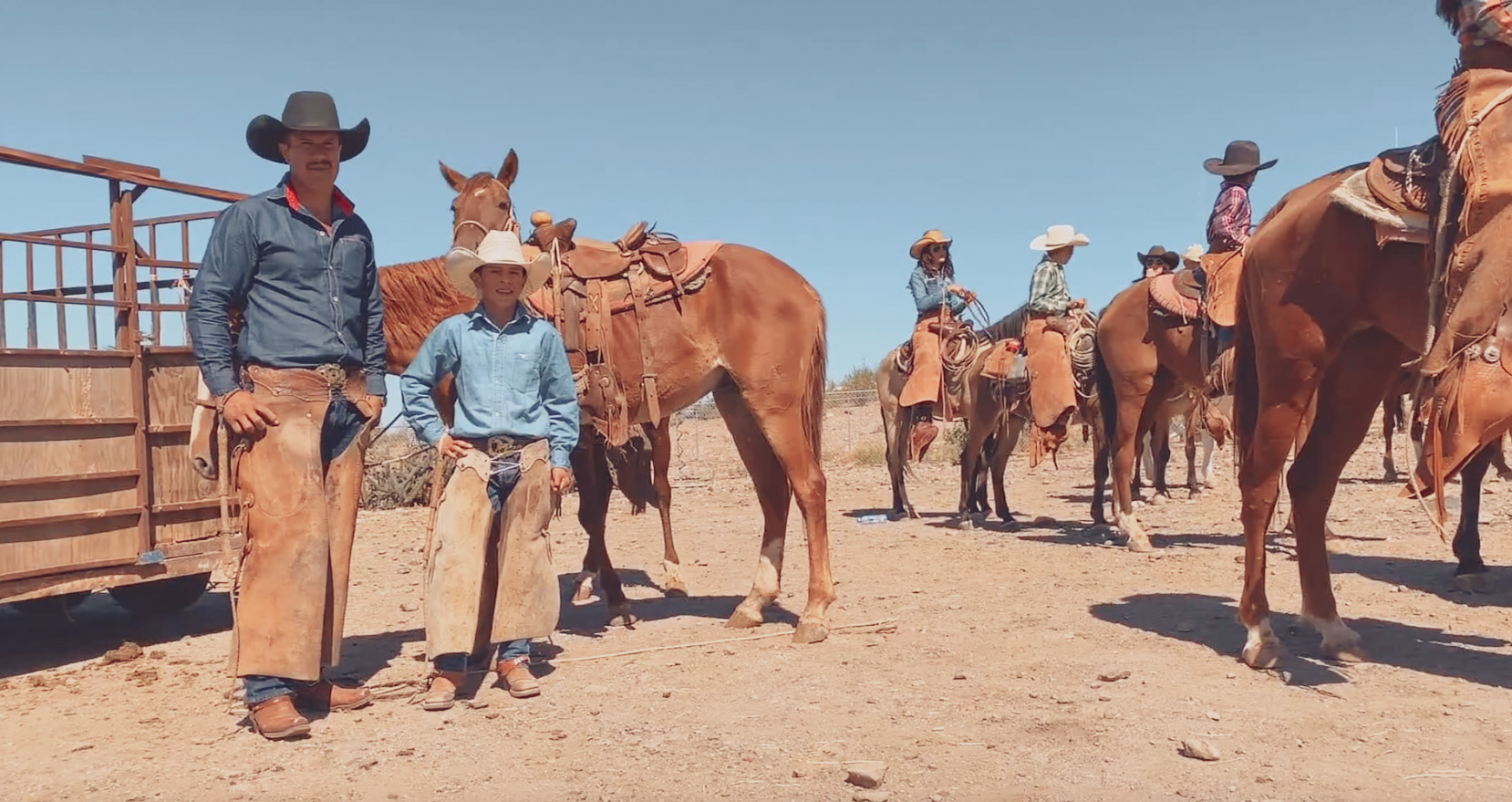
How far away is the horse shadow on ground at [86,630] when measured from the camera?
5742mm

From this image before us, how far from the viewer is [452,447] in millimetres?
4496

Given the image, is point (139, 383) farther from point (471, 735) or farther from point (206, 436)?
point (471, 735)

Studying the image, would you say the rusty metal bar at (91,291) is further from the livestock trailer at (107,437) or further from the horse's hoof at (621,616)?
the horse's hoof at (621,616)

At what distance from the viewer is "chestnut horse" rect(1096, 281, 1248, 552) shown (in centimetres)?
861

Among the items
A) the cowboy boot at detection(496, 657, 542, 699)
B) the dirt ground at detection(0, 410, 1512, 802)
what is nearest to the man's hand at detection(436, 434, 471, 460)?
the cowboy boot at detection(496, 657, 542, 699)

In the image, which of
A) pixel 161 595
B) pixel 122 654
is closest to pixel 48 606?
pixel 161 595

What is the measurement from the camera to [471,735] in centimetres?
397

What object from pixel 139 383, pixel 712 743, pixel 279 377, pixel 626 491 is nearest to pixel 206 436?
pixel 279 377

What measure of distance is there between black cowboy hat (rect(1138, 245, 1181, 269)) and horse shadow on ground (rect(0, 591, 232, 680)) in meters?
9.78

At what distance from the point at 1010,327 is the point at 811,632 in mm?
6354

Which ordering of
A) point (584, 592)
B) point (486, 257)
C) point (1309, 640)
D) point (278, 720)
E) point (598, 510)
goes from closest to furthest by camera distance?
point (278, 720), point (486, 257), point (1309, 640), point (598, 510), point (584, 592)

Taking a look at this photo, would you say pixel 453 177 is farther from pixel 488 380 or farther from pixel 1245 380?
pixel 1245 380

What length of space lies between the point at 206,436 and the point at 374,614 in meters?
2.49

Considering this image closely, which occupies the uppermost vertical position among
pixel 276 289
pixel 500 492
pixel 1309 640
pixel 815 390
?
pixel 276 289
